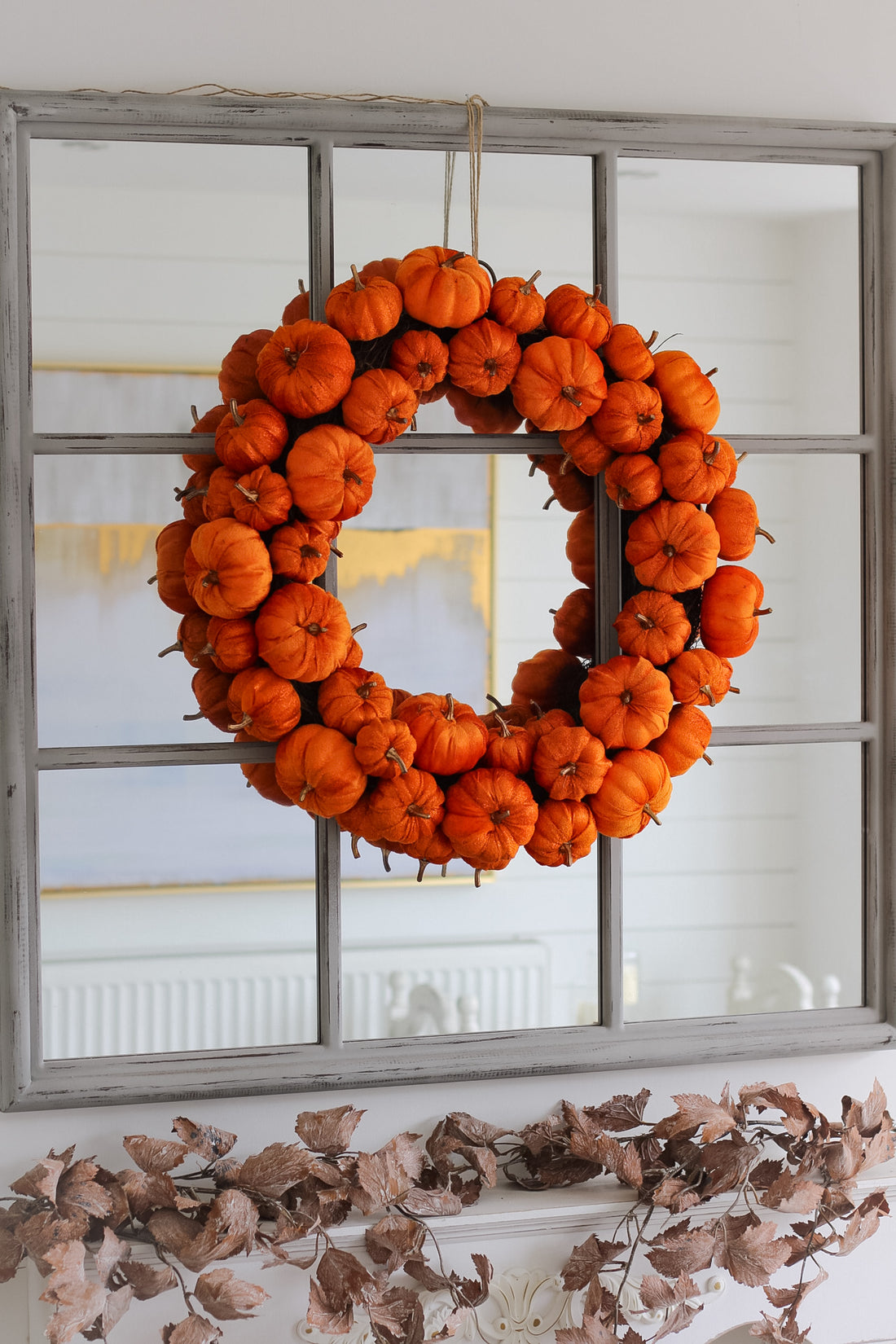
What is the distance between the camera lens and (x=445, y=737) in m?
1.49

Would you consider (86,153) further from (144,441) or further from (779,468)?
(779,468)

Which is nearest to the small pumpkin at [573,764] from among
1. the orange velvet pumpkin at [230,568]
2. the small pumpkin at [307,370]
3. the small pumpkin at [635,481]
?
the small pumpkin at [635,481]

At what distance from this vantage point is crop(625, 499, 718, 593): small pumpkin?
156 centimetres

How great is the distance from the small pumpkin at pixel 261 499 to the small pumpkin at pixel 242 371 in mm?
167

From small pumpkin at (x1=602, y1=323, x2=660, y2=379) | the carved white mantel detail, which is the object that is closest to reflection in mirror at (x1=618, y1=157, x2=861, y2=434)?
small pumpkin at (x1=602, y1=323, x2=660, y2=379)

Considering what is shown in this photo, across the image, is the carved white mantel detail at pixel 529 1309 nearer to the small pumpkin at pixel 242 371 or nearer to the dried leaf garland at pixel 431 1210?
the dried leaf garland at pixel 431 1210

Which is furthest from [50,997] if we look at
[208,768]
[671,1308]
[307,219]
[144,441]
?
[307,219]

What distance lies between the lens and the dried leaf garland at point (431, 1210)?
1.42 meters

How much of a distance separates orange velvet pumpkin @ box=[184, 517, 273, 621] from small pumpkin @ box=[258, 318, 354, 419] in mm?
179

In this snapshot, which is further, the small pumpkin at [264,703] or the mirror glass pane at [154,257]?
the mirror glass pane at [154,257]

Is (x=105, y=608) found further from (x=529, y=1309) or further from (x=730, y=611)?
(x=529, y=1309)

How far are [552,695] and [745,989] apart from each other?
58cm

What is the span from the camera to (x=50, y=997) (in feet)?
5.28

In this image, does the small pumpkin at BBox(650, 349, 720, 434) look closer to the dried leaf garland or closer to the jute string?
the jute string
